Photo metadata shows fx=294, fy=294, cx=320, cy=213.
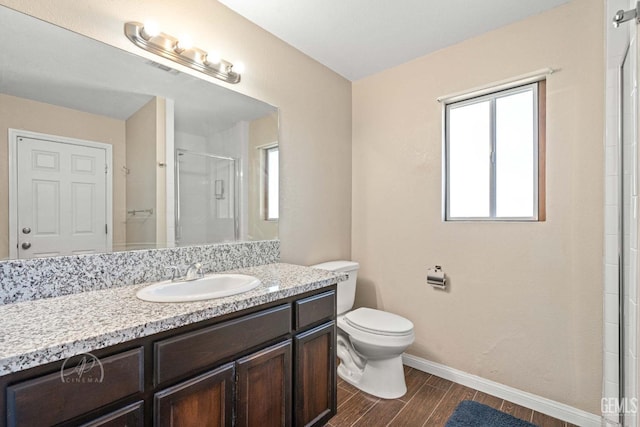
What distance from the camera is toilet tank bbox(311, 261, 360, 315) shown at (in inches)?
88.3

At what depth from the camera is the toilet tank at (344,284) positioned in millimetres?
2242

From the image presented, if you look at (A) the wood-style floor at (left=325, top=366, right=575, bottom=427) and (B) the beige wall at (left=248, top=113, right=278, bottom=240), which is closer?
(A) the wood-style floor at (left=325, top=366, right=575, bottom=427)

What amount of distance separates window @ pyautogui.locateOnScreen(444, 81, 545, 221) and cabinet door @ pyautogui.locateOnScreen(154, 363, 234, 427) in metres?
1.85

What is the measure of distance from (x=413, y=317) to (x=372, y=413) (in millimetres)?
792

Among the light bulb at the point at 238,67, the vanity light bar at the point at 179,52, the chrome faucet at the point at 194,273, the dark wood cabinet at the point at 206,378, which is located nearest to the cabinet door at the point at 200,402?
the dark wood cabinet at the point at 206,378

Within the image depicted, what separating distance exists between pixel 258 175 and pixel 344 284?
41.2 inches

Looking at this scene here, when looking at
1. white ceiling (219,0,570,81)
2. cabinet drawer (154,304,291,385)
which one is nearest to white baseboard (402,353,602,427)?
cabinet drawer (154,304,291,385)

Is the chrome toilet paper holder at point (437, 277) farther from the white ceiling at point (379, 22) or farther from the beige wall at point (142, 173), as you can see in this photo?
→ the beige wall at point (142, 173)

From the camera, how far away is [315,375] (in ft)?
4.85

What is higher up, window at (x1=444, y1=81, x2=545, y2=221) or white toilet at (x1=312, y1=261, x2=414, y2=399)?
window at (x1=444, y1=81, x2=545, y2=221)

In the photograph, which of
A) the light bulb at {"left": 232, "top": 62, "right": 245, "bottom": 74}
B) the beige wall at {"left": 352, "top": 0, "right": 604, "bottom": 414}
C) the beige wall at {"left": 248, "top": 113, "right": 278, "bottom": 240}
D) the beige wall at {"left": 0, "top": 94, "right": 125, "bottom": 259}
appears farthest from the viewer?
the beige wall at {"left": 248, "top": 113, "right": 278, "bottom": 240}

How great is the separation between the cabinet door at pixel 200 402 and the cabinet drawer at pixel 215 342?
4cm

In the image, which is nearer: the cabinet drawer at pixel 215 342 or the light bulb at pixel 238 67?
the cabinet drawer at pixel 215 342

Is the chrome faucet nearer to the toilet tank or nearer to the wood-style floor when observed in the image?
the toilet tank
